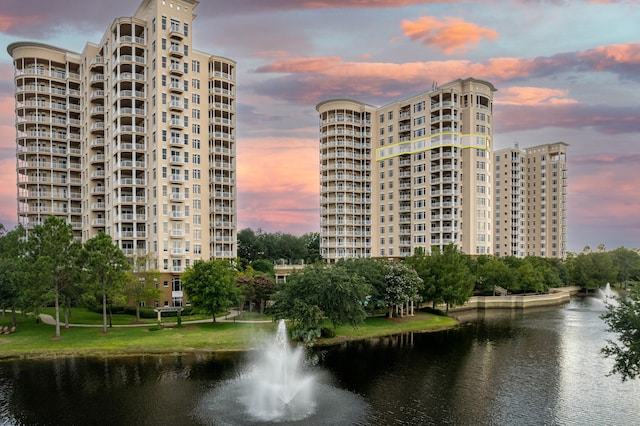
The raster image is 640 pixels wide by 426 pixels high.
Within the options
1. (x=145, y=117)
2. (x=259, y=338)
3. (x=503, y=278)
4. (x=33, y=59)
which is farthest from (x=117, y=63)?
(x=503, y=278)

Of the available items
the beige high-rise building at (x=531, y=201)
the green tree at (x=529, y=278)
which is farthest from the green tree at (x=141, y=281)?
the beige high-rise building at (x=531, y=201)

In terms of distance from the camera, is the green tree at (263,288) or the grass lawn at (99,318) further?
the green tree at (263,288)

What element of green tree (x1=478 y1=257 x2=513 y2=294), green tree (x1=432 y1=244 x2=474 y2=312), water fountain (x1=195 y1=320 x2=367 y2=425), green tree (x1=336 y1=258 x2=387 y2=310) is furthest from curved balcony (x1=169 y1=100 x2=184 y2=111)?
green tree (x1=478 y1=257 x2=513 y2=294)

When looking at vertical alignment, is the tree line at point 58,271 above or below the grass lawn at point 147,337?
above

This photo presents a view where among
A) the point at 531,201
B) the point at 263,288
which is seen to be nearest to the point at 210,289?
the point at 263,288

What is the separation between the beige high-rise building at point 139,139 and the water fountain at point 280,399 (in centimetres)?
4187

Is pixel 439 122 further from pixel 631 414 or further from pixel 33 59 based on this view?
pixel 33 59

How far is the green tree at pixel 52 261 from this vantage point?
51344 millimetres

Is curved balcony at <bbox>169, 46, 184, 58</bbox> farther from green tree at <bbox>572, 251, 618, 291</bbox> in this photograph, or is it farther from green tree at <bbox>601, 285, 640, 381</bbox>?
green tree at <bbox>572, 251, 618, 291</bbox>

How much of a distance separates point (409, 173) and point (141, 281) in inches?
2797

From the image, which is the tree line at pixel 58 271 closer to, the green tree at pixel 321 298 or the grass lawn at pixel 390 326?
the green tree at pixel 321 298

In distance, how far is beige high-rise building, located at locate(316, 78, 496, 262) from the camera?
3989 inches

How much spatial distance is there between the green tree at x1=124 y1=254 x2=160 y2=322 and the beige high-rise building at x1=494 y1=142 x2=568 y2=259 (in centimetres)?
12809

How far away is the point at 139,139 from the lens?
82.4m
